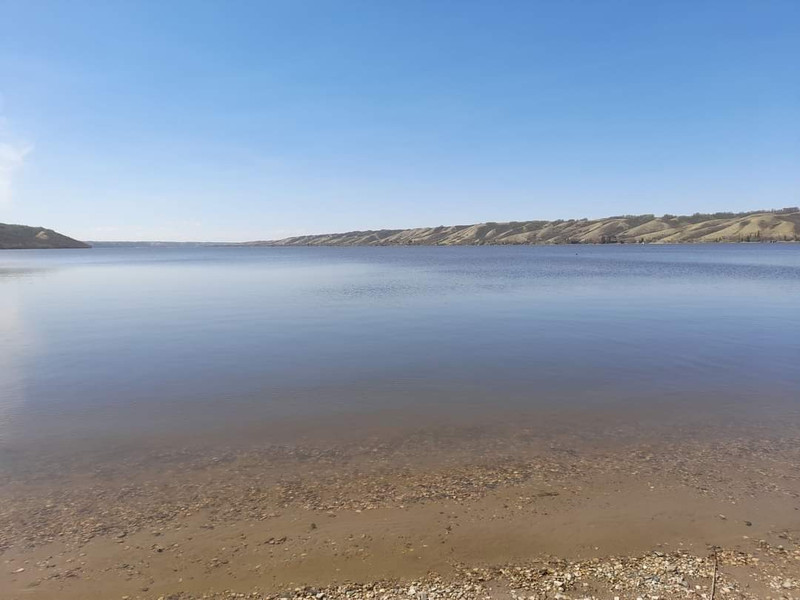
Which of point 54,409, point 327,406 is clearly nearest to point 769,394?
point 327,406

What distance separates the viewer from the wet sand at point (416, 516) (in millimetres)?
6145

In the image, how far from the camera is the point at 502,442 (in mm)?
10547

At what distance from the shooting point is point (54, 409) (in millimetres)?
12859

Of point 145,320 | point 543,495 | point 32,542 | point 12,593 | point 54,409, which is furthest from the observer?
point 145,320

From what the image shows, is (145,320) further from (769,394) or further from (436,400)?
(769,394)

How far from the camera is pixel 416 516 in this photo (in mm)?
7660

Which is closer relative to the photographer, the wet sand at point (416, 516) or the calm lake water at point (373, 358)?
the wet sand at point (416, 516)

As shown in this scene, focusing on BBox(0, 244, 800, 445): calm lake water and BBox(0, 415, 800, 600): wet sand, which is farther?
BBox(0, 244, 800, 445): calm lake water

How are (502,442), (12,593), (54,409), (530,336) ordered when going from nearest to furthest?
1. (12,593)
2. (502,442)
3. (54,409)
4. (530,336)

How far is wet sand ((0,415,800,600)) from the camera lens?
20.2 ft

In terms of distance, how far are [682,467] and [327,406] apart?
8.31 meters

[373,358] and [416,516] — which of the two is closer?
[416,516]

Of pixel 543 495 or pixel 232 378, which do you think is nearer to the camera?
pixel 543 495

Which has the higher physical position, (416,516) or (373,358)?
(373,358)
